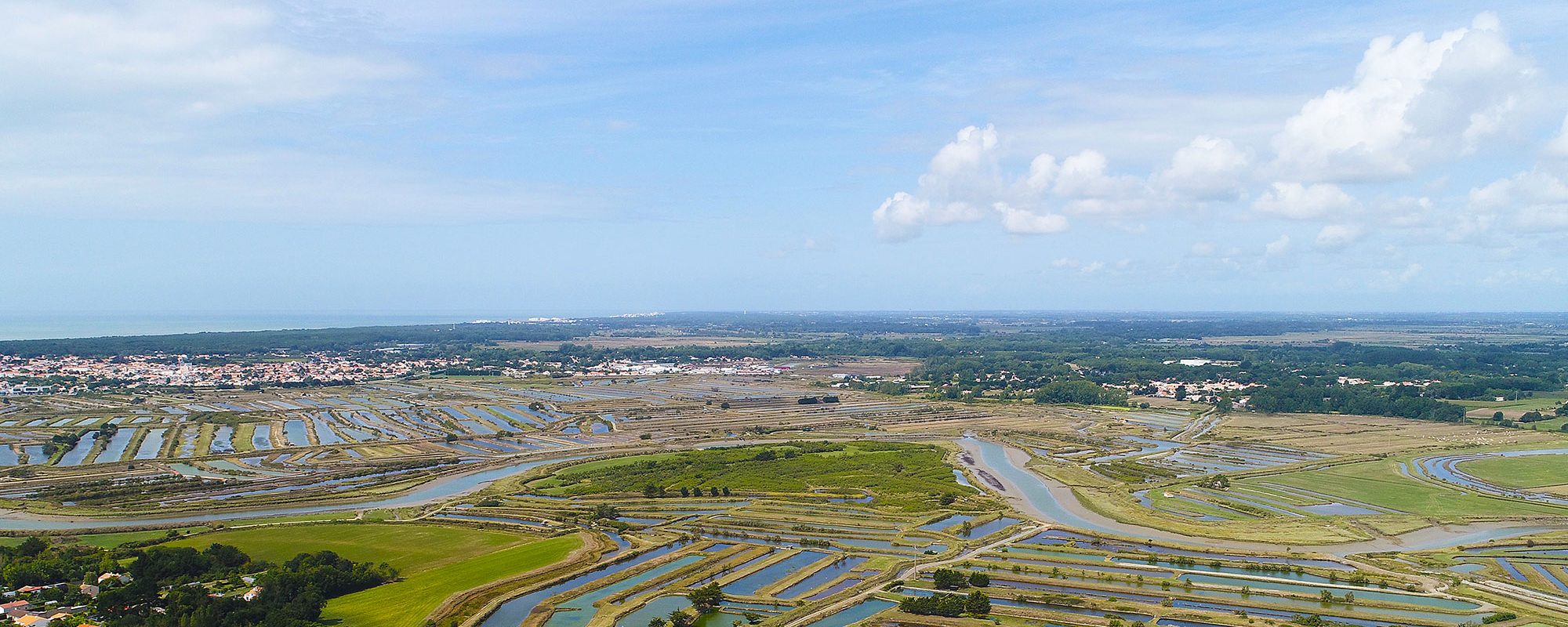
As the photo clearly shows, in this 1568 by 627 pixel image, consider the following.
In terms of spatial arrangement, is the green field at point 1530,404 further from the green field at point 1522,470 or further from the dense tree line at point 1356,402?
the green field at point 1522,470

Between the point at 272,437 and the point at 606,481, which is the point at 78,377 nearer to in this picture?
the point at 272,437

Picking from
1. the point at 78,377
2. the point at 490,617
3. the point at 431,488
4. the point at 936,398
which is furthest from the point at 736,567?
the point at 78,377

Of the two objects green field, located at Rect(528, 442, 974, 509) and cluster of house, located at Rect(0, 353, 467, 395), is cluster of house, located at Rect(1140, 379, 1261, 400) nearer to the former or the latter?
green field, located at Rect(528, 442, 974, 509)

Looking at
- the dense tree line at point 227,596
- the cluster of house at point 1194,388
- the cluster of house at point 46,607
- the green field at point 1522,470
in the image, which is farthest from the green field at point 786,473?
the cluster of house at point 1194,388

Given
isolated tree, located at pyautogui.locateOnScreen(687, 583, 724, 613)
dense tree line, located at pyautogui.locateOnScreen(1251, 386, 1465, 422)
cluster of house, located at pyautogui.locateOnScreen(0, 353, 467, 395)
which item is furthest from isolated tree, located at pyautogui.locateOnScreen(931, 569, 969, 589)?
cluster of house, located at pyautogui.locateOnScreen(0, 353, 467, 395)

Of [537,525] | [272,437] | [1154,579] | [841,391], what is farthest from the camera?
[841,391]

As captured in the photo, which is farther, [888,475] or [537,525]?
[888,475]

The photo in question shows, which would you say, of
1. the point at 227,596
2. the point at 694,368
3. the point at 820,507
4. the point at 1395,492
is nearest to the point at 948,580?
the point at 820,507
